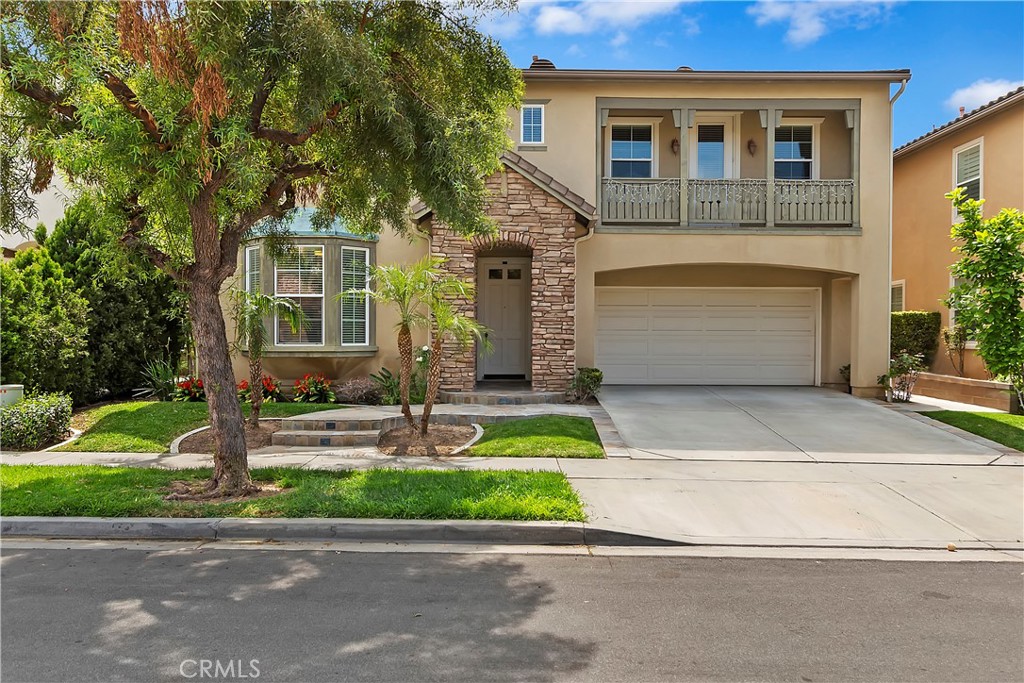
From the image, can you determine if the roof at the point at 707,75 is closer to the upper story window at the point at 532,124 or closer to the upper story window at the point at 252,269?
the upper story window at the point at 532,124

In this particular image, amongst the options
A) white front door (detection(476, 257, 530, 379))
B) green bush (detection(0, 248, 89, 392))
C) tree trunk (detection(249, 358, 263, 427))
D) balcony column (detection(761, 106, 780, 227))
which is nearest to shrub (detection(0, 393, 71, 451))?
green bush (detection(0, 248, 89, 392))

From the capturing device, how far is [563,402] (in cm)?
1273

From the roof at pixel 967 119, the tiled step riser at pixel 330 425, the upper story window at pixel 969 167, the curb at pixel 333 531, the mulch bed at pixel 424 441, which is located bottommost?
the curb at pixel 333 531

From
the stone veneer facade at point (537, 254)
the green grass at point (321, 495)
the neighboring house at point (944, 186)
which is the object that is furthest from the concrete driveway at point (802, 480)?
the neighboring house at point (944, 186)

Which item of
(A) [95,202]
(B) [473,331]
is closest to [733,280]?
(B) [473,331]

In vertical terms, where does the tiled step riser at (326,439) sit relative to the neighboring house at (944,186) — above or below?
below

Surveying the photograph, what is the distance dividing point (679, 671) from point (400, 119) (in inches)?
212

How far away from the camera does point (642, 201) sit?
13.9 metres

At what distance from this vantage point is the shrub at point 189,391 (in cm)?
1211

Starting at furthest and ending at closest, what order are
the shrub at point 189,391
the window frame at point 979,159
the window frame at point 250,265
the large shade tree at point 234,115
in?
1. the window frame at point 979,159
2. the window frame at point 250,265
3. the shrub at point 189,391
4. the large shade tree at point 234,115

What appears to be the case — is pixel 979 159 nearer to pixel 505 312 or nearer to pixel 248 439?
pixel 505 312

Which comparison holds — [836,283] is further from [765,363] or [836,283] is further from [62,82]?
[62,82]

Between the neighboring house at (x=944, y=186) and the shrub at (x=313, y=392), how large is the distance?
14391 mm

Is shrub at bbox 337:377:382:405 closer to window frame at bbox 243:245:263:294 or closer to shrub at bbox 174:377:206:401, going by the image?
shrub at bbox 174:377:206:401
